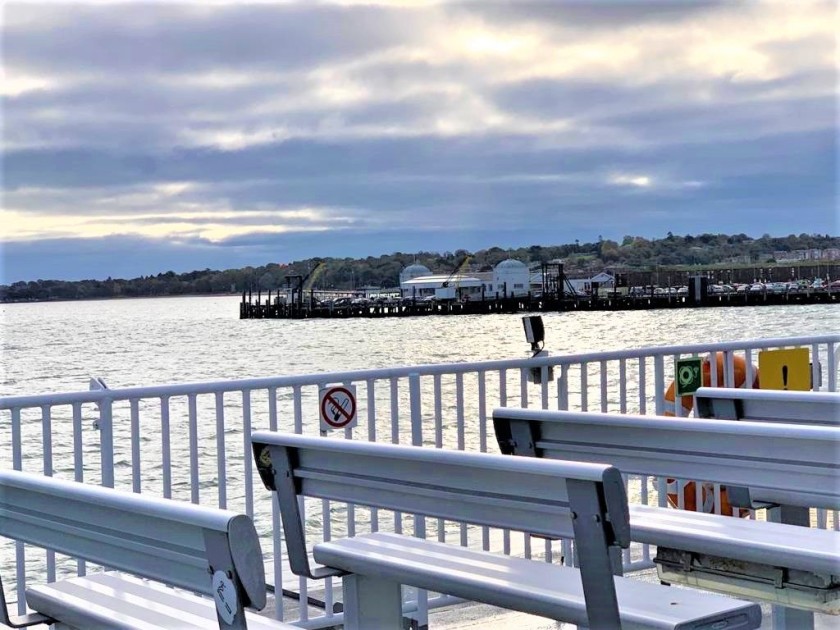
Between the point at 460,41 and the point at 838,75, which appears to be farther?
the point at 460,41

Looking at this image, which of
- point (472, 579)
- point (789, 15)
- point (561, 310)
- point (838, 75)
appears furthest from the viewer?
point (561, 310)

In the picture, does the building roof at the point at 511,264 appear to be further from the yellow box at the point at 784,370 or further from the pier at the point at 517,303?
the yellow box at the point at 784,370

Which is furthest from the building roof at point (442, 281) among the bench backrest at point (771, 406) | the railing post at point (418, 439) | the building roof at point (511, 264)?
the bench backrest at point (771, 406)

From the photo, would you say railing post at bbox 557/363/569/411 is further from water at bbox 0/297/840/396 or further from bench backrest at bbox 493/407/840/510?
water at bbox 0/297/840/396

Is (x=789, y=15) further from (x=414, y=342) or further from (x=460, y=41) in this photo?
(x=414, y=342)

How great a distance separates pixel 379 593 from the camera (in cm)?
345

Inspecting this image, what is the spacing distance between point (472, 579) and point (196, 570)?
1032 mm

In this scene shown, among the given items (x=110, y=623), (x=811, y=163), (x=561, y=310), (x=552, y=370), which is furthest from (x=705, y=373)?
(x=561, y=310)

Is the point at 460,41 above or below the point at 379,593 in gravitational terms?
above

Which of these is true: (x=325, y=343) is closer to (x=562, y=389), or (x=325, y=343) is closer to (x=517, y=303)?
(x=517, y=303)

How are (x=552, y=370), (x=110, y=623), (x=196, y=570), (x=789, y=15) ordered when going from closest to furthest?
(x=196, y=570) → (x=110, y=623) → (x=552, y=370) → (x=789, y=15)

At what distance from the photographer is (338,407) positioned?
5.30 metres

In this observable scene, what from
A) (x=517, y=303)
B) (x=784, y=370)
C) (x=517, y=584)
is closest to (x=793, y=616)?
(x=517, y=584)

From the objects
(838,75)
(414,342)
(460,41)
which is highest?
(460,41)
